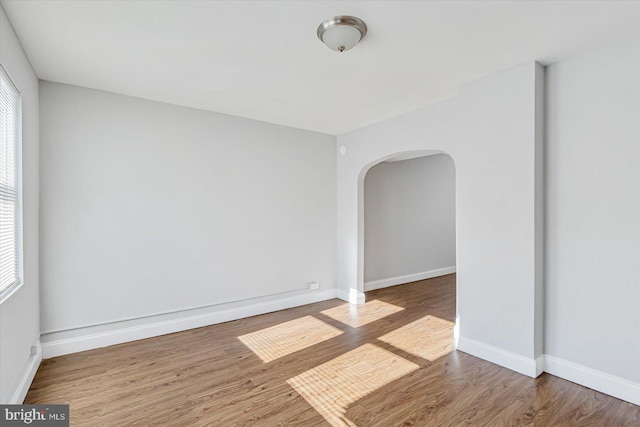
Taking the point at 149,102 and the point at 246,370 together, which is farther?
the point at 149,102

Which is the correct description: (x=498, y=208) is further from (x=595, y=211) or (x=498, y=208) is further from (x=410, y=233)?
(x=410, y=233)

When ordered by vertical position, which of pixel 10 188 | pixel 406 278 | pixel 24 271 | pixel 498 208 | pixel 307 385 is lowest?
pixel 307 385

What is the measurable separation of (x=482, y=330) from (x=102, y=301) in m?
3.64

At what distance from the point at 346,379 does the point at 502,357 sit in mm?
1370

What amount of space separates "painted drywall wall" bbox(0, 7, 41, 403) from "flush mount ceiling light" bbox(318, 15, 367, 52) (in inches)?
75.4

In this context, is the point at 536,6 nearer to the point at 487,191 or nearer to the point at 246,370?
the point at 487,191

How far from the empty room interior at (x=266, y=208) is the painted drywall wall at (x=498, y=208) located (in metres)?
0.02

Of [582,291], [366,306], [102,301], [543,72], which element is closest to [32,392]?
[102,301]

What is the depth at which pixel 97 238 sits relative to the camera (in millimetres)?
3062

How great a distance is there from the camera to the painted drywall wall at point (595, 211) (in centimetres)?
221

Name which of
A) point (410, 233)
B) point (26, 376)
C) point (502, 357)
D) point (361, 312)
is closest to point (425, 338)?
point (502, 357)

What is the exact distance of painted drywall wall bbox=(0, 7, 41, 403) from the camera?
1901 millimetres

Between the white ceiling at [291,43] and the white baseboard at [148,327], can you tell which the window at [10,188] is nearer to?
the white ceiling at [291,43]

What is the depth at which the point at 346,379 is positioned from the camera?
2.51 meters
